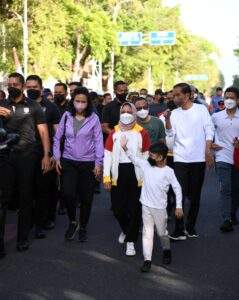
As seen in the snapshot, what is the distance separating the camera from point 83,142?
7.46 meters

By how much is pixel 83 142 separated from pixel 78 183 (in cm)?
53

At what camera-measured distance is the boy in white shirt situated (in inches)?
246

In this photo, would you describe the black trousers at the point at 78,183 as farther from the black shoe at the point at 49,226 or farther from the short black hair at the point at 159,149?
the short black hair at the point at 159,149

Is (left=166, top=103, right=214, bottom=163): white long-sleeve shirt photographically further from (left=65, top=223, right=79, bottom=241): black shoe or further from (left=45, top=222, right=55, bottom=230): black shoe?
(left=45, top=222, right=55, bottom=230): black shoe

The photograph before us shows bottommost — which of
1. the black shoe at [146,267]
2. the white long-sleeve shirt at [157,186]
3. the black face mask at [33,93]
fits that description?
the black shoe at [146,267]

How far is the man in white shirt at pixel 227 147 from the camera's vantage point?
8094 millimetres

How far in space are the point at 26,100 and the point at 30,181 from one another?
918mm

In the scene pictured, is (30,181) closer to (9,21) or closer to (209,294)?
(209,294)

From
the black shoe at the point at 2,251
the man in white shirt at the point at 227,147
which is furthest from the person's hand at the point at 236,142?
the black shoe at the point at 2,251

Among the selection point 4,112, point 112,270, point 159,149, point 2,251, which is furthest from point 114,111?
point 112,270

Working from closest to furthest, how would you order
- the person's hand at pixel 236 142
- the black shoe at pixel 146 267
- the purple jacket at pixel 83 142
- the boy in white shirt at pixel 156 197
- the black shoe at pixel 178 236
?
the black shoe at pixel 146 267
the boy in white shirt at pixel 156 197
the purple jacket at pixel 83 142
the black shoe at pixel 178 236
the person's hand at pixel 236 142

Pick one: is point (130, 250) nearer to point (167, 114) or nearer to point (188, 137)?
point (188, 137)

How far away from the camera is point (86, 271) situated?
20.2 feet

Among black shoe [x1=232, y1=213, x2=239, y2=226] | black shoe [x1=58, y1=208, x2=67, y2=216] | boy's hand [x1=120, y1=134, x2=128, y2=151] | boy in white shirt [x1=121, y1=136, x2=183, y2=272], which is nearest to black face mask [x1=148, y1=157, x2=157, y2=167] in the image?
boy in white shirt [x1=121, y1=136, x2=183, y2=272]
